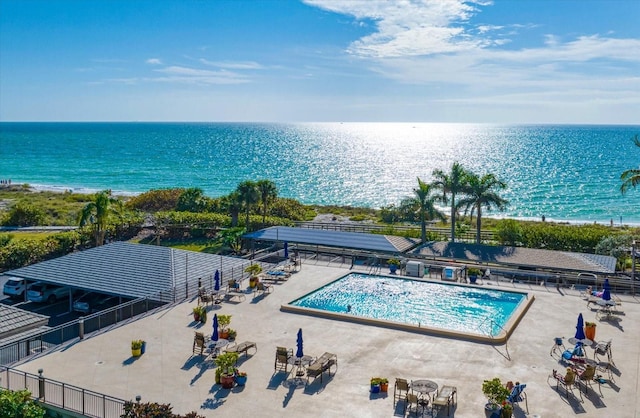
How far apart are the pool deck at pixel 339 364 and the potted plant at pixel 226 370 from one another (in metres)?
0.25

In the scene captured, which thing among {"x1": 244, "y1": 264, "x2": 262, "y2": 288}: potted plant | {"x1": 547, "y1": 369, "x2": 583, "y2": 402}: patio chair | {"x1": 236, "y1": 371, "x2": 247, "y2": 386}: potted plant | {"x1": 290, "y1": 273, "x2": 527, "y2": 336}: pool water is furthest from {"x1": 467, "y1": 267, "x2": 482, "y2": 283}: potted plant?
{"x1": 236, "y1": 371, "x2": 247, "y2": 386}: potted plant

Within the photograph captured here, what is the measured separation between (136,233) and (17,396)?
99.6ft

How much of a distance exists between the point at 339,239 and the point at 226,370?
19.8 metres

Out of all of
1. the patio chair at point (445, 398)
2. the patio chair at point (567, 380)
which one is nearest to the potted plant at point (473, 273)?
the patio chair at point (567, 380)

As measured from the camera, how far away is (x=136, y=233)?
45.3m

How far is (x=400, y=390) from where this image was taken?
662 inches

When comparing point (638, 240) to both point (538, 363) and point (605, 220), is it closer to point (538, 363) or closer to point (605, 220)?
point (538, 363)

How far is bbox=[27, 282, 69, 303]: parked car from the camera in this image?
94.1 ft

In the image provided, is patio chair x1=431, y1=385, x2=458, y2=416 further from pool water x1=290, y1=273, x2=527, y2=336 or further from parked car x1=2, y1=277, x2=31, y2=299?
parked car x1=2, y1=277, x2=31, y2=299

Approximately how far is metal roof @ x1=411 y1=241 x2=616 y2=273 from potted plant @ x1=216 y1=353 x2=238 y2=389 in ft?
60.6

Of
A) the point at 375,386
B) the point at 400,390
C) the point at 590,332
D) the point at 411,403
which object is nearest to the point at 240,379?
the point at 375,386

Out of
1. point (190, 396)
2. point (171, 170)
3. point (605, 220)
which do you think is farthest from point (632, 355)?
point (171, 170)

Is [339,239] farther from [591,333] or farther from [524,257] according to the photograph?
[591,333]

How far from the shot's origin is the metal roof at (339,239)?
34.6 m
